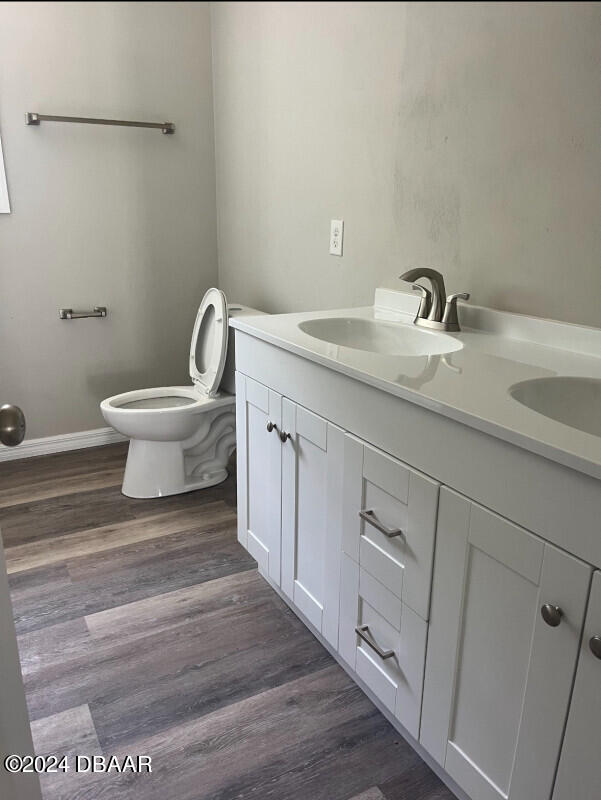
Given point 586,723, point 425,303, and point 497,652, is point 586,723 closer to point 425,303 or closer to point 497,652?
point 497,652

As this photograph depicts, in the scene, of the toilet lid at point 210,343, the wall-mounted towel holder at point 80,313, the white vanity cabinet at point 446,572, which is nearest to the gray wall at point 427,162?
the toilet lid at point 210,343

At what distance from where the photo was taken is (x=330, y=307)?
2340mm

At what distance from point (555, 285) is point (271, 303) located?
143cm

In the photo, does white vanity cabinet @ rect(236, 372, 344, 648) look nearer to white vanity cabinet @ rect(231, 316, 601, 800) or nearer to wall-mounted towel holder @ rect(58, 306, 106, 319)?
white vanity cabinet @ rect(231, 316, 601, 800)

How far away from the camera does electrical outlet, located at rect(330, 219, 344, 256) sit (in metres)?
2.20

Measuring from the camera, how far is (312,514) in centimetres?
161

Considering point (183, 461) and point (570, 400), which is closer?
point (570, 400)

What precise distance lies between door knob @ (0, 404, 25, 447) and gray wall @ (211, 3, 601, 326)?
564 millimetres

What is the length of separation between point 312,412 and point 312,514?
0.26m

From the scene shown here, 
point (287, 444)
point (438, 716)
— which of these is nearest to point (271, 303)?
point (287, 444)

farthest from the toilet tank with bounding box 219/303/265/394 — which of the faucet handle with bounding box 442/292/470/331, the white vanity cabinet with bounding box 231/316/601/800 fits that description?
the faucet handle with bounding box 442/292/470/331

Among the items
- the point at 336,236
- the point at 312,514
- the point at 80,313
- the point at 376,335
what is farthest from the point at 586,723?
the point at 80,313

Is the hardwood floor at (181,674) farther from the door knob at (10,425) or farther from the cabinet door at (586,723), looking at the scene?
Answer: the door knob at (10,425)

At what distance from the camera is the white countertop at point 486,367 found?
37.1 inches
